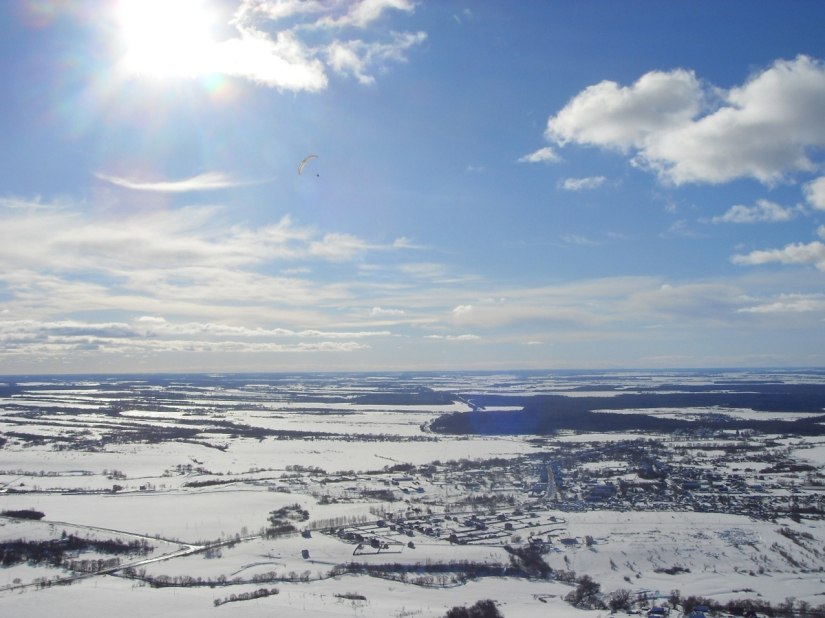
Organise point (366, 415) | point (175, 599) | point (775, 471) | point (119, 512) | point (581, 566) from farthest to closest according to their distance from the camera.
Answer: point (366, 415), point (775, 471), point (119, 512), point (581, 566), point (175, 599)

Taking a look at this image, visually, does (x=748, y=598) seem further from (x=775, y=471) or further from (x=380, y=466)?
(x=380, y=466)

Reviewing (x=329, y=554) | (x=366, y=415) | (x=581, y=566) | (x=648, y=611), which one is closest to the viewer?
(x=648, y=611)

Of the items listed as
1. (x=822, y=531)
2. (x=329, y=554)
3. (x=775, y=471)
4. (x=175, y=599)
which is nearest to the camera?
(x=175, y=599)

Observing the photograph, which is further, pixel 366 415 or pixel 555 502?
pixel 366 415

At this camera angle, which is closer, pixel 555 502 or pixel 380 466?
pixel 555 502

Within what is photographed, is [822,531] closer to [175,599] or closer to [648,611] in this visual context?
[648,611]

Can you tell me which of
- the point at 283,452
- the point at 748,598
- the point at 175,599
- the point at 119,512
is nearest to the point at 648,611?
the point at 748,598

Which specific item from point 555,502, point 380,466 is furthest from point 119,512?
point 555,502

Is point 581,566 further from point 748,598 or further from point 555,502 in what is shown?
point 555,502

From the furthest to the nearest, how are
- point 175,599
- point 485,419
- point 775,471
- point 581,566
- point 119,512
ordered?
1. point 485,419
2. point 775,471
3. point 119,512
4. point 581,566
5. point 175,599
